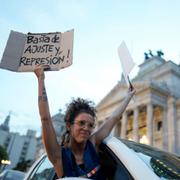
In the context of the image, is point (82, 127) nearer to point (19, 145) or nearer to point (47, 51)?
point (47, 51)

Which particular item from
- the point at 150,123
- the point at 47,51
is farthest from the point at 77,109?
the point at 150,123

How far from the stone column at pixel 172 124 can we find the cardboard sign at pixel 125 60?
29013 millimetres

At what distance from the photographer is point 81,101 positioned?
232 cm

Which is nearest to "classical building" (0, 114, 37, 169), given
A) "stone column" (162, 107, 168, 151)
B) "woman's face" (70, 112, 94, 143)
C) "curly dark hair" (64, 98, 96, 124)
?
"stone column" (162, 107, 168, 151)

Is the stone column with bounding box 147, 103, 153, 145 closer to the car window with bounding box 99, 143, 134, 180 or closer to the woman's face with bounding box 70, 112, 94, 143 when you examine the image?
the car window with bounding box 99, 143, 134, 180

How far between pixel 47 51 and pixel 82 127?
87cm

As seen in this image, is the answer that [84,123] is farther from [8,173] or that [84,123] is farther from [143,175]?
[8,173]

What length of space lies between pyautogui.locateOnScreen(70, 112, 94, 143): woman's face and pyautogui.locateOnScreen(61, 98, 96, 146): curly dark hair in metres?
0.06

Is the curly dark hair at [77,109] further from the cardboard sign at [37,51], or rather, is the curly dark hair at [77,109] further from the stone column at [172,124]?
the stone column at [172,124]

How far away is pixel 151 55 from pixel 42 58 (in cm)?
4655

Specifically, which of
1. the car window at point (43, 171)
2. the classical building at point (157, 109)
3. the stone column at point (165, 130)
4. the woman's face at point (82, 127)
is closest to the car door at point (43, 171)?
the car window at point (43, 171)

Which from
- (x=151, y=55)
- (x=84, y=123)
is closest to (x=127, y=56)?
(x=84, y=123)

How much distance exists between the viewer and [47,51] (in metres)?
2.57

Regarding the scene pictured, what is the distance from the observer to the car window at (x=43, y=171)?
254cm
